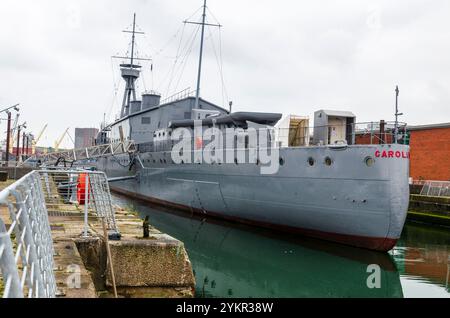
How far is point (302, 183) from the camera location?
1521 centimetres

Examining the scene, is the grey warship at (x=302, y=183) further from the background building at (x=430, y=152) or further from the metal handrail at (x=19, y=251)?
the background building at (x=430, y=152)

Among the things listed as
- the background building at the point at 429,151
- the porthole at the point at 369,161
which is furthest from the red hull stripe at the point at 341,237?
the background building at the point at 429,151

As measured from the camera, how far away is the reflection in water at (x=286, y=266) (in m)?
10.7

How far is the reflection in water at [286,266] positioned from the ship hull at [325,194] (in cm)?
59

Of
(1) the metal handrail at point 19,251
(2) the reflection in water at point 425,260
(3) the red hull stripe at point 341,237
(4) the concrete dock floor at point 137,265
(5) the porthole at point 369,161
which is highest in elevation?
(5) the porthole at point 369,161

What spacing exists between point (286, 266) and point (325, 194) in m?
3.22

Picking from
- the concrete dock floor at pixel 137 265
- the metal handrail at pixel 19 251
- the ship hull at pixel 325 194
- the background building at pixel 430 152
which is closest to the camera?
the metal handrail at pixel 19 251

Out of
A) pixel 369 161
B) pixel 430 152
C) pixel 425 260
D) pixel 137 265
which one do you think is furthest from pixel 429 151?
pixel 137 265

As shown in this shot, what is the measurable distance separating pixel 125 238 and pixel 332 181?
8.27m

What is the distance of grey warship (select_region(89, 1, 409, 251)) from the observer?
44.8 ft

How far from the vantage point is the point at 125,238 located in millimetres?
8484

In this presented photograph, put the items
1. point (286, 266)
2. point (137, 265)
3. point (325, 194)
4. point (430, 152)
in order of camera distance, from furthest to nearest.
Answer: point (430, 152)
point (325, 194)
point (286, 266)
point (137, 265)

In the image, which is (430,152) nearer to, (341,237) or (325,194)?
(341,237)

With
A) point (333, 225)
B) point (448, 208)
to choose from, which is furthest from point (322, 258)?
point (448, 208)
